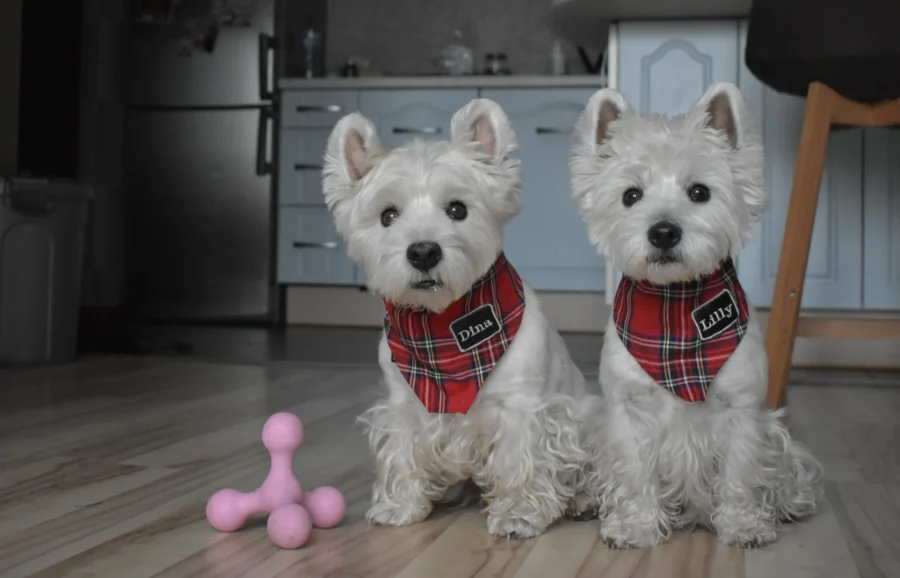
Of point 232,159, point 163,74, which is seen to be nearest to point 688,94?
point 232,159

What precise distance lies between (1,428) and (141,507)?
0.83m

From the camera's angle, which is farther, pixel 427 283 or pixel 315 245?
pixel 315 245

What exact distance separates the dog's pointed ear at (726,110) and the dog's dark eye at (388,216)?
438mm

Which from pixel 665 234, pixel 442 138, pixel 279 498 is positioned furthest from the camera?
pixel 442 138

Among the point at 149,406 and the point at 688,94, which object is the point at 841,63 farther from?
the point at 149,406

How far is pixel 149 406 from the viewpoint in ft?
8.20

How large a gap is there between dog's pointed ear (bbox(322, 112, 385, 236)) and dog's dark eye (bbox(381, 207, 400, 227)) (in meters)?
0.06

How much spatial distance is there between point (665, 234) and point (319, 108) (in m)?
3.86

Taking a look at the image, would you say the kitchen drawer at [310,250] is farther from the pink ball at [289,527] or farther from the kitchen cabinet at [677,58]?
the pink ball at [289,527]

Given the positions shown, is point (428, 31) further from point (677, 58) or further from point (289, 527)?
point (289, 527)

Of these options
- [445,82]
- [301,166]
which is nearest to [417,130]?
[445,82]

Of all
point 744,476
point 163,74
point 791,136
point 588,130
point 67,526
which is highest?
point 163,74

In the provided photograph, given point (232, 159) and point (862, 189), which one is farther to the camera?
point (232, 159)

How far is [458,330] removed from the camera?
1.41 m
